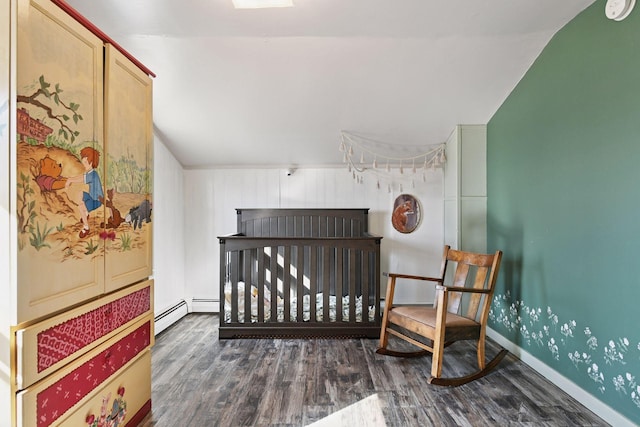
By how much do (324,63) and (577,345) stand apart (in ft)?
8.42

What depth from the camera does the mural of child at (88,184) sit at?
1.42 m

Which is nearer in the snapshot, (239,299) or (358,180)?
(239,299)

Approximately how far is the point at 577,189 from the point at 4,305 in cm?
283


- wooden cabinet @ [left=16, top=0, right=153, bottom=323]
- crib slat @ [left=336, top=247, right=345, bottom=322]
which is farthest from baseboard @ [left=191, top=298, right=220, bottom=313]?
wooden cabinet @ [left=16, top=0, right=153, bottom=323]

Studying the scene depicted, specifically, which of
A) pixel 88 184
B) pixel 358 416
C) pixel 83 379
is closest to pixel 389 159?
pixel 358 416

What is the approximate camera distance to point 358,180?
404cm

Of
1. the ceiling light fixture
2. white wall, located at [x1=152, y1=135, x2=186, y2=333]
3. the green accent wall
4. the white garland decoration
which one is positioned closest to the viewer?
the green accent wall

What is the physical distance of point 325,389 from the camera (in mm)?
2191

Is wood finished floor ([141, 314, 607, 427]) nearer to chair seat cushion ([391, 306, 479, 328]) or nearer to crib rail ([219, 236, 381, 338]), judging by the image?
crib rail ([219, 236, 381, 338])

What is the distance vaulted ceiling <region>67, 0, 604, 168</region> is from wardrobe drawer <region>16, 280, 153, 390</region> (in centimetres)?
174

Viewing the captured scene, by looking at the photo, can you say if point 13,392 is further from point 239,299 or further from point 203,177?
point 203,177

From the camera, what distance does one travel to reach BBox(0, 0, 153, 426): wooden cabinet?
3.72ft

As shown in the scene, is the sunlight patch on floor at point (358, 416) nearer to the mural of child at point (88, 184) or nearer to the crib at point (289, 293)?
the crib at point (289, 293)

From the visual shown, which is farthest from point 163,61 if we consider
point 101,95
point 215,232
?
point 215,232
